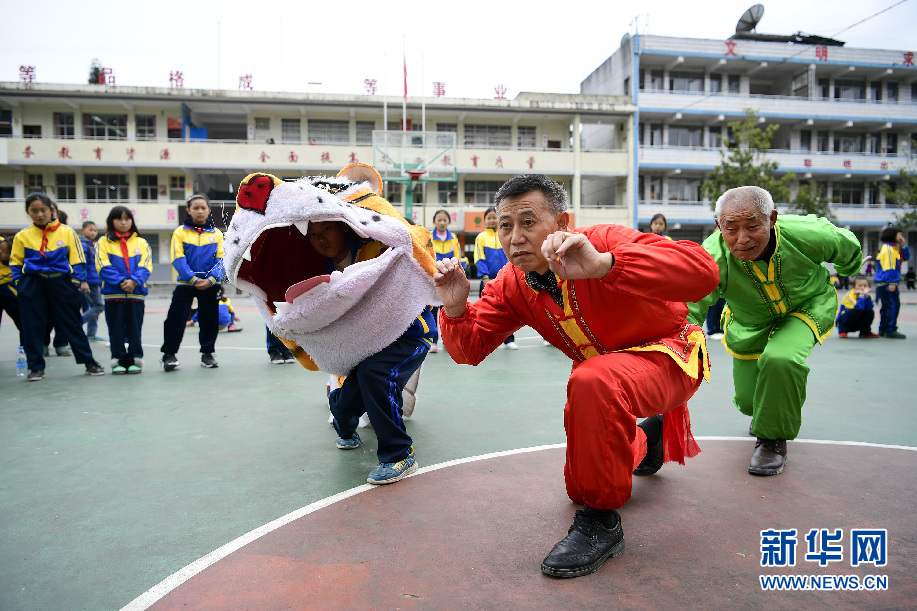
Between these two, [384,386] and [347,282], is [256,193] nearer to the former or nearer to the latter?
[347,282]

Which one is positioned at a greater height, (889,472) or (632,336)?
(632,336)

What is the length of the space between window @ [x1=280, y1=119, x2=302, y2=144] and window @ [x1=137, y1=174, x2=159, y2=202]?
251 inches

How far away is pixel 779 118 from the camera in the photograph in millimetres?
33812

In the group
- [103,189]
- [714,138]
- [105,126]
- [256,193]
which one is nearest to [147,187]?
[103,189]

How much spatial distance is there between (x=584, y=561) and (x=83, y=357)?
660 centimetres

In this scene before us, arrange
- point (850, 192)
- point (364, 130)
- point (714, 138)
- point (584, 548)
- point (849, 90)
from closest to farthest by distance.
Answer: point (584, 548) → point (364, 130) → point (714, 138) → point (849, 90) → point (850, 192)

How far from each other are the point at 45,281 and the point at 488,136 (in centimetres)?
2726

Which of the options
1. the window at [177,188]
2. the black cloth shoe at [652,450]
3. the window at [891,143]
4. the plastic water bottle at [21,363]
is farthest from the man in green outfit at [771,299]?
the window at [891,143]

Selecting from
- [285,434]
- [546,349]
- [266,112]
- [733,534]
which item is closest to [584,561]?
[733,534]

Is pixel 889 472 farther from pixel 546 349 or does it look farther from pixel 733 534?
pixel 546 349

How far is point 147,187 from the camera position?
98.9ft

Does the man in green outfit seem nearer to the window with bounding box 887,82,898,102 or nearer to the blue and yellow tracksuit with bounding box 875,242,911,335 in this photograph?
the blue and yellow tracksuit with bounding box 875,242,911,335

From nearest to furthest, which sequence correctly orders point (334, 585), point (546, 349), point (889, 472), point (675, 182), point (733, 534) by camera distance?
point (334, 585) → point (733, 534) → point (889, 472) → point (546, 349) → point (675, 182)

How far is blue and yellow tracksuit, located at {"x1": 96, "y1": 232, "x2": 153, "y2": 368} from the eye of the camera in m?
7.14
